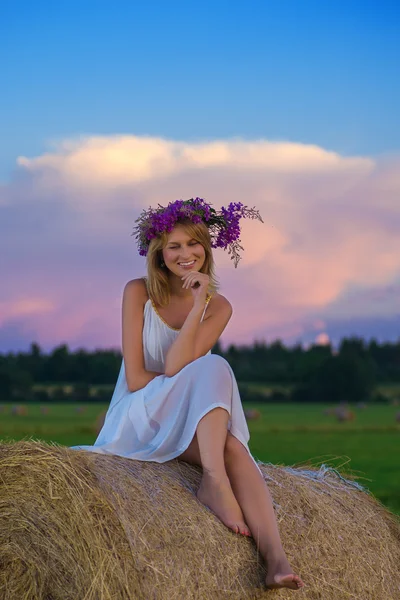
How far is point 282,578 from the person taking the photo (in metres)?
4.71

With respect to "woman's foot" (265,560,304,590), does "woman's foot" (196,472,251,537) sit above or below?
above

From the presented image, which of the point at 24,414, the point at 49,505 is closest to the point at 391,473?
the point at 49,505

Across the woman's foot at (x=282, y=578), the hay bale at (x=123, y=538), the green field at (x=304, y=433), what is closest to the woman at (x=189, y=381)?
the woman's foot at (x=282, y=578)

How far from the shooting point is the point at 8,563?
4.84m

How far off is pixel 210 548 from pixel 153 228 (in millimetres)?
2187

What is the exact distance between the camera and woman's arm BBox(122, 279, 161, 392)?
574 cm

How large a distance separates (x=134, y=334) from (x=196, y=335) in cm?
43

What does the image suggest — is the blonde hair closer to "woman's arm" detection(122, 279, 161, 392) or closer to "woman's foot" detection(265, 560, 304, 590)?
"woman's arm" detection(122, 279, 161, 392)

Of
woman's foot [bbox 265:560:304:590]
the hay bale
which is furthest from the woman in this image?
the hay bale

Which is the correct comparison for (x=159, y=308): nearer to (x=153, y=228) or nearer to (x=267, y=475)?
(x=153, y=228)

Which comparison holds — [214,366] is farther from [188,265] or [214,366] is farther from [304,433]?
[304,433]

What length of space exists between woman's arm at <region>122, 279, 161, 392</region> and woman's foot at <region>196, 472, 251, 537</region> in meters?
0.92

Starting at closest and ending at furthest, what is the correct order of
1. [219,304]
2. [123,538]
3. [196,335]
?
[123,538]
[196,335]
[219,304]

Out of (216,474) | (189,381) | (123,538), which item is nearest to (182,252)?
(189,381)
